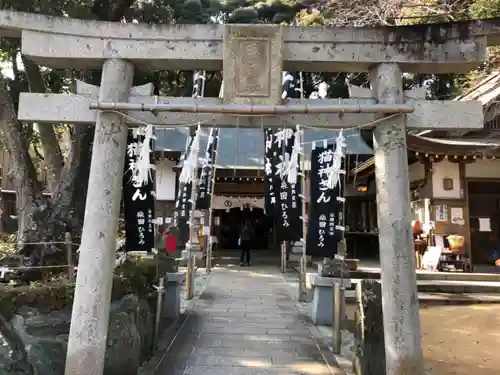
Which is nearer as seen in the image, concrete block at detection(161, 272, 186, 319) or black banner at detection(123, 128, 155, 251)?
black banner at detection(123, 128, 155, 251)

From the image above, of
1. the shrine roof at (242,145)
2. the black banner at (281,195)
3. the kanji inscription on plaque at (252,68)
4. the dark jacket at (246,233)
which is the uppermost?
the shrine roof at (242,145)

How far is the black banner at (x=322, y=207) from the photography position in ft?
22.8

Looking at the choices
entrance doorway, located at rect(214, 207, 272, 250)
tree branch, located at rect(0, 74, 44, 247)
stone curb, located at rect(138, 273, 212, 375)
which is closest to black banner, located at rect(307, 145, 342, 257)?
stone curb, located at rect(138, 273, 212, 375)

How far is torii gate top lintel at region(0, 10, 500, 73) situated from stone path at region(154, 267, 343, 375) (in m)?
4.10

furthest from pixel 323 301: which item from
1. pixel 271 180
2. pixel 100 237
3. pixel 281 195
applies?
pixel 100 237

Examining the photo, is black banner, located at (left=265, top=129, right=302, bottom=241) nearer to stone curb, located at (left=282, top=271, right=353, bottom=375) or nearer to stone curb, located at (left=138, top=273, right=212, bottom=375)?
stone curb, located at (left=282, top=271, right=353, bottom=375)

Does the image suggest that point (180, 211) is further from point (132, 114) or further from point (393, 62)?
point (393, 62)

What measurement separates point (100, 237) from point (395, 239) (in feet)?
Answer: 11.0

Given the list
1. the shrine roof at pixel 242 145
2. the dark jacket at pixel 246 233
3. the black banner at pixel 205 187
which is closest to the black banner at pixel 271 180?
the black banner at pixel 205 187

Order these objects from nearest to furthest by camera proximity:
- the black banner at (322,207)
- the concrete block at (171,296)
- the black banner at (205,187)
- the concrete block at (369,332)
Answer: the concrete block at (369,332) < the black banner at (322,207) < the concrete block at (171,296) < the black banner at (205,187)

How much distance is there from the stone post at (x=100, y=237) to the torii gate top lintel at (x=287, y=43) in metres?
0.32

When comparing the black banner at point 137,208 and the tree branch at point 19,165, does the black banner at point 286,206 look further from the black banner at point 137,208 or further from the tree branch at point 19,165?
the tree branch at point 19,165

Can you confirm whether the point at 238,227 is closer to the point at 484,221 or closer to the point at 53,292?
the point at 484,221

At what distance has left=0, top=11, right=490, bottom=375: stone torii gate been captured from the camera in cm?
485
